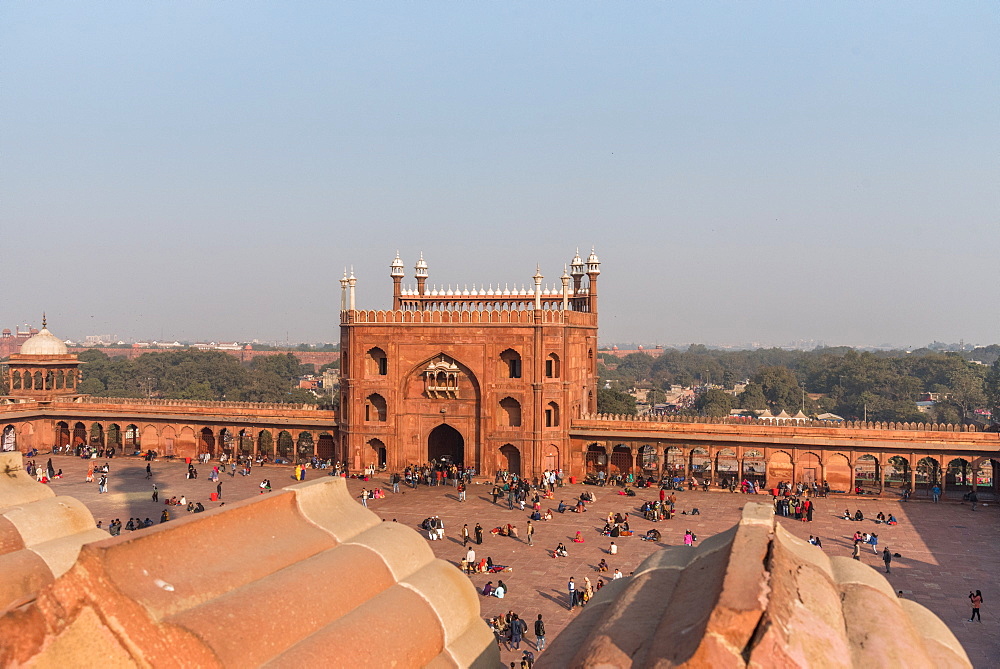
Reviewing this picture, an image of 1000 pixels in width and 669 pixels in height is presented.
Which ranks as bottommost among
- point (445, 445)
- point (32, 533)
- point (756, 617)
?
point (445, 445)

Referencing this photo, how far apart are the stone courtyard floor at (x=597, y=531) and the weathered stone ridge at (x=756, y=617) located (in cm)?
1330

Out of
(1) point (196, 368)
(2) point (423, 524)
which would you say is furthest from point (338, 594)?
(1) point (196, 368)

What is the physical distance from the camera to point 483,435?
114 feet

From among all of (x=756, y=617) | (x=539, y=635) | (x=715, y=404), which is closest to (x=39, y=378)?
(x=539, y=635)

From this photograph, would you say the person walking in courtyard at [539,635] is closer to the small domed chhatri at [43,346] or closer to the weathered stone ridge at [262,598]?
the weathered stone ridge at [262,598]

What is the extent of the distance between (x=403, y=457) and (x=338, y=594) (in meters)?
31.3

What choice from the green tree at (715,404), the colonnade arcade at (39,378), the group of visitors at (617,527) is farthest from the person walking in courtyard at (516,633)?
the green tree at (715,404)

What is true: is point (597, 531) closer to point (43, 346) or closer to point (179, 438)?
point (179, 438)

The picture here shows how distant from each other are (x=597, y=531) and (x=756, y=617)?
24.0 m

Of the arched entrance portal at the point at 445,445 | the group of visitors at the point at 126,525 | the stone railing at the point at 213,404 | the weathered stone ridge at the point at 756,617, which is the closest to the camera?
the weathered stone ridge at the point at 756,617

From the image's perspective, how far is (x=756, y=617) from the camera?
3299 millimetres

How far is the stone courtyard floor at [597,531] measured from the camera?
19453mm

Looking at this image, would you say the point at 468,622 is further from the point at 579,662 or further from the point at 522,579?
the point at 522,579

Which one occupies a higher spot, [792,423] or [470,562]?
[792,423]
